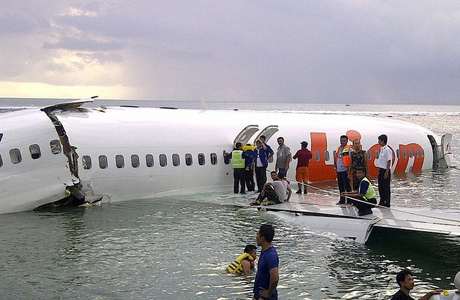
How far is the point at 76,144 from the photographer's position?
19.2m

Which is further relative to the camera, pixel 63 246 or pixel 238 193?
pixel 238 193

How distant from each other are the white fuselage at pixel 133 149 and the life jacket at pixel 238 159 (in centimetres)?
77

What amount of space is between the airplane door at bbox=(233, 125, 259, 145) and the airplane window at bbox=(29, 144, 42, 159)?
24.0 feet

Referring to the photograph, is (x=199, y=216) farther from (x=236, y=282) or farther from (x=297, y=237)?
(x=236, y=282)

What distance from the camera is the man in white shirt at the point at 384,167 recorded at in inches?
683

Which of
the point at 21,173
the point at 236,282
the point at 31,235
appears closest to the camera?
the point at 236,282

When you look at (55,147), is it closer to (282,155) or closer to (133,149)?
(133,149)

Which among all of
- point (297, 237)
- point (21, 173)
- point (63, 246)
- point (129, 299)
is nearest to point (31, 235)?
point (63, 246)

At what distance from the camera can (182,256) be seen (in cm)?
1424

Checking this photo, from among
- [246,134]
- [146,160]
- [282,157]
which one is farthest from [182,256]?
[246,134]

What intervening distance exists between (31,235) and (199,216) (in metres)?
5.11

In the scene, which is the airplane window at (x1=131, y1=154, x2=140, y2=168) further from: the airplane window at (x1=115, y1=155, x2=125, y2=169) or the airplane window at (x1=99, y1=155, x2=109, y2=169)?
the airplane window at (x1=99, y1=155, x2=109, y2=169)

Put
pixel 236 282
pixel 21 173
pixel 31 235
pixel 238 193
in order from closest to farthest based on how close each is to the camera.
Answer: pixel 236 282
pixel 31 235
pixel 21 173
pixel 238 193

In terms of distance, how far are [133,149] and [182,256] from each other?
6.83m
